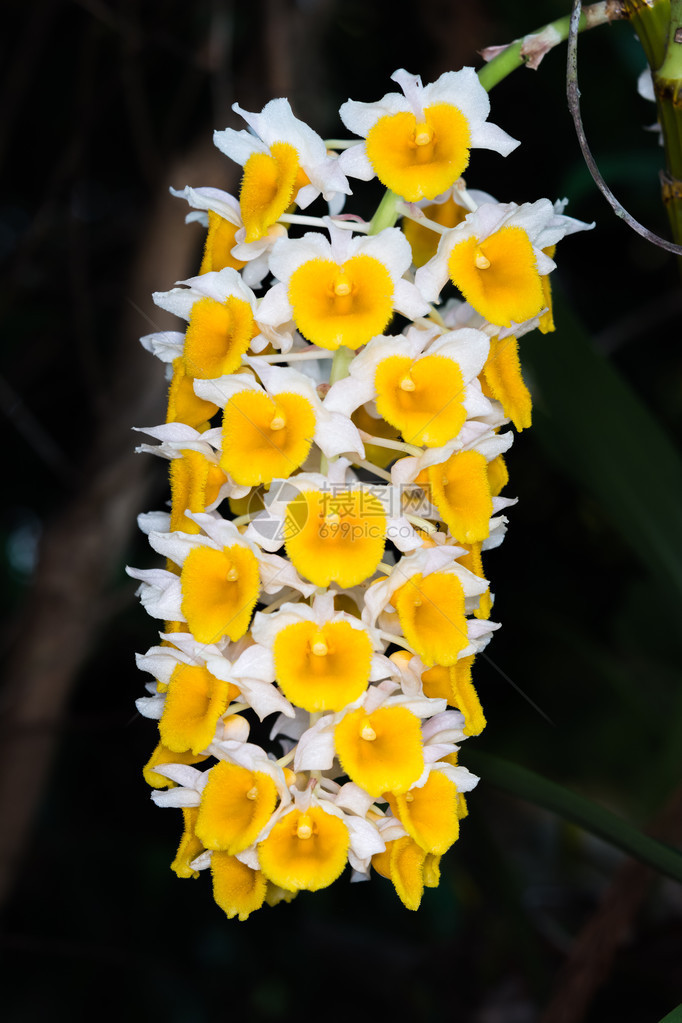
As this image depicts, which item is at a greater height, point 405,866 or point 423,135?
point 423,135

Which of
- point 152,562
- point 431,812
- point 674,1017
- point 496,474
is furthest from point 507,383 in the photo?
point 152,562

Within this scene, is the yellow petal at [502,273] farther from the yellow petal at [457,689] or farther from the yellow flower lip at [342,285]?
the yellow petal at [457,689]

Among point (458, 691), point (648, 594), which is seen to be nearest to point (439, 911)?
point (648, 594)

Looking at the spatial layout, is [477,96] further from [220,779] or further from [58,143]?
[58,143]

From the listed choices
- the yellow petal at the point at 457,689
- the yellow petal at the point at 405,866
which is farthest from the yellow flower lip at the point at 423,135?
the yellow petal at the point at 405,866

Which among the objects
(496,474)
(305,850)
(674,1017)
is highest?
(496,474)

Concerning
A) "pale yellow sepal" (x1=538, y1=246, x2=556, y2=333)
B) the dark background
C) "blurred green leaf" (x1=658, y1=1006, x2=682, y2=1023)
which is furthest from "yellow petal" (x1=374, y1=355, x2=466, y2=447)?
the dark background

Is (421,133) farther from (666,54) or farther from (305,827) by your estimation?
(305,827)
